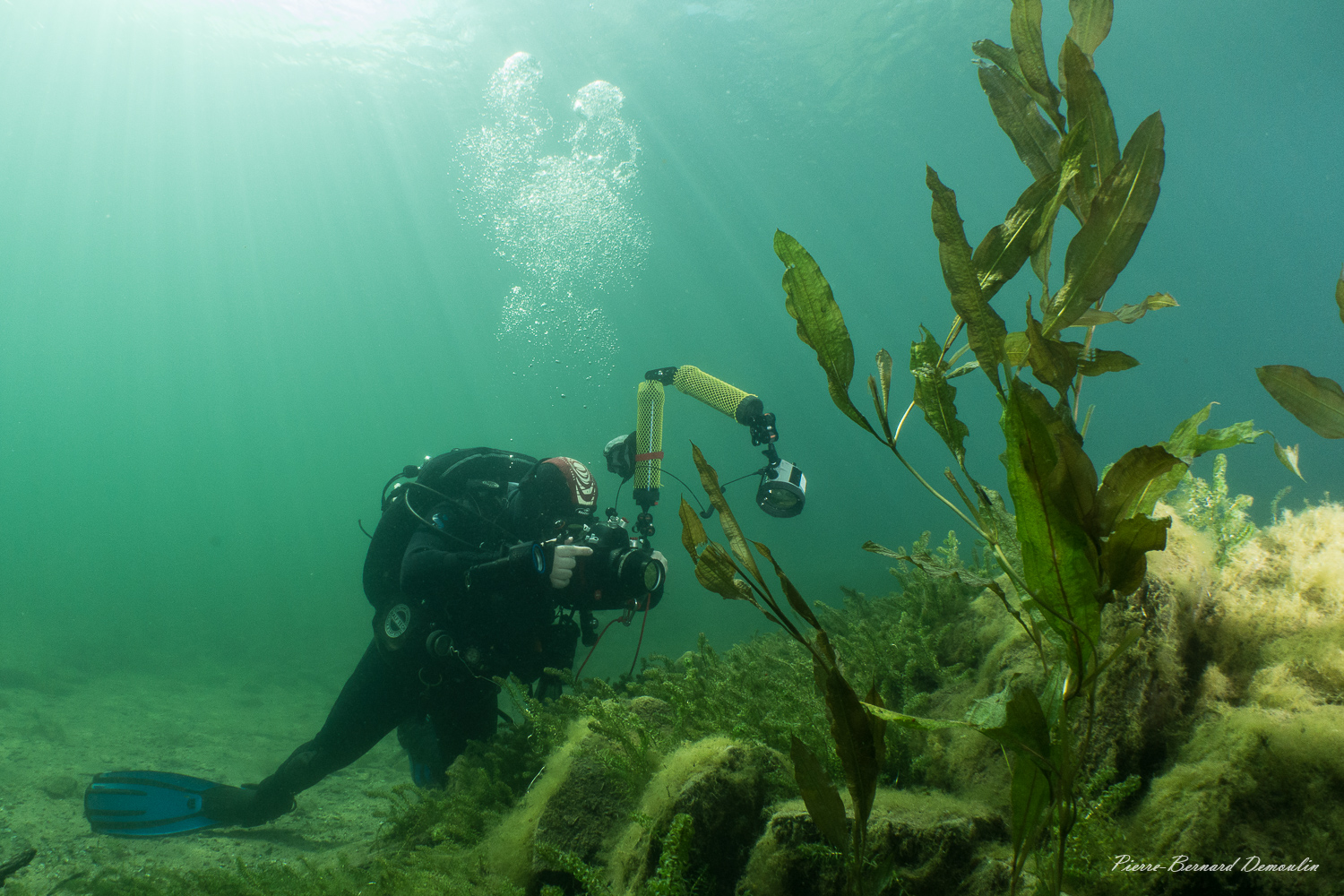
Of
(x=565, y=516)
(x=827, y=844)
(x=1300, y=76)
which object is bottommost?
(x=827, y=844)

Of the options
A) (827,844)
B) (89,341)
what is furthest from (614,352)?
(89,341)

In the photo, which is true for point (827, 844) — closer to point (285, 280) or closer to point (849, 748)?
point (849, 748)

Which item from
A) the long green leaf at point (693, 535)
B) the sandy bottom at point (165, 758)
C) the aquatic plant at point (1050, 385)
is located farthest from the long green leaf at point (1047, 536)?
the sandy bottom at point (165, 758)

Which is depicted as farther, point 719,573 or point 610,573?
point 610,573

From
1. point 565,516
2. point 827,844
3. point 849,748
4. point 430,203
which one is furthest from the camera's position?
point 430,203

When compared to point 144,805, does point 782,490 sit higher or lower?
higher

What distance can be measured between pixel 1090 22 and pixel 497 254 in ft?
195

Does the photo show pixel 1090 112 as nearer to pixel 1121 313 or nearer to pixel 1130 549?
pixel 1121 313

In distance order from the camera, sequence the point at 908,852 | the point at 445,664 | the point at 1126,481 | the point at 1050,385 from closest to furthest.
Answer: the point at 1126,481 → the point at 1050,385 → the point at 908,852 → the point at 445,664

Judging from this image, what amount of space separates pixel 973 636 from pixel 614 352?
72437 mm

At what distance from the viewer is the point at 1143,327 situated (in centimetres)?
7000

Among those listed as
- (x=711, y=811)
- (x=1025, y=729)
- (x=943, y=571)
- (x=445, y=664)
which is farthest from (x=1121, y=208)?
(x=445, y=664)

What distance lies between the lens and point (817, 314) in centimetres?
94

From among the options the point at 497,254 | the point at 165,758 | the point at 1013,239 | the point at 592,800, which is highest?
the point at 497,254
